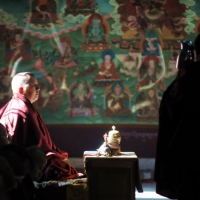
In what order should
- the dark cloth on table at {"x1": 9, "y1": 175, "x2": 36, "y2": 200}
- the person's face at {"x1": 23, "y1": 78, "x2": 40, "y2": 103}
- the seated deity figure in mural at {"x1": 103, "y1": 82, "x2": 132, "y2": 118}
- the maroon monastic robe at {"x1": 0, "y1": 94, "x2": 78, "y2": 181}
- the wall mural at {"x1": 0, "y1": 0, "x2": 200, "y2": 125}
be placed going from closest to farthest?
the dark cloth on table at {"x1": 9, "y1": 175, "x2": 36, "y2": 200}, the maroon monastic robe at {"x1": 0, "y1": 94, "x2": 78, "y2": 181}, the person's face at {"x1": 23, "y1": 78, "x2": 40, "y2": 103}, the wall mural at {"x1": 0, "y1": 0, "x2": 200, "y2": 125}, the seated deity figure in mural at {"x1": 103, "y1": 82, "x2": 132, "y2": 118}

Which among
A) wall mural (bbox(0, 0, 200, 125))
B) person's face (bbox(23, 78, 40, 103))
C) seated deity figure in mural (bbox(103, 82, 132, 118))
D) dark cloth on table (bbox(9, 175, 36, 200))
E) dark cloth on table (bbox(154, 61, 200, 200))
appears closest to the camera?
dark cloth on table (bbox(9, 175, 36, 200))

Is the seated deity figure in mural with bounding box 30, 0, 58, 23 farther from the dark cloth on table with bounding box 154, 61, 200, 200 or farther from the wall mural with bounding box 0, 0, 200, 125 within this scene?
the dark cloth on table with bounding box 154, 61, 200, 200

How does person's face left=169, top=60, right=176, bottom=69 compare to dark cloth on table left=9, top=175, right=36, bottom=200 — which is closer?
dark cloth on table left=9, top=175, right=36, bottom=200

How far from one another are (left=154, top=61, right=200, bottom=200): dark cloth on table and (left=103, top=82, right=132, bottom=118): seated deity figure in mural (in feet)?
15.7

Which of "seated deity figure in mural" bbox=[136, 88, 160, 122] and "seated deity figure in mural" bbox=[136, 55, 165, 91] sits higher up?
"seated deity figure in mural" bbox=[136, 55, 165, 91]

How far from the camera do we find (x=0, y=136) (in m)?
4.14

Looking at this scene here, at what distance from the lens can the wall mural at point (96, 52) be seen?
29.0 feet

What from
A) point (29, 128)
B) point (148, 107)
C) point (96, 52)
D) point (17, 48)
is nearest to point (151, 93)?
point (148, 107)

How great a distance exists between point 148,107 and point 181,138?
16.2ft

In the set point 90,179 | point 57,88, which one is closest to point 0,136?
point 90,179

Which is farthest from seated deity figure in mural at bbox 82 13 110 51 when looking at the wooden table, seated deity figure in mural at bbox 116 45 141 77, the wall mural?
the wooden table

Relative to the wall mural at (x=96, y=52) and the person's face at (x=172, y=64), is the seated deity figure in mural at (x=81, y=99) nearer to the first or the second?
the wall mural at (x=96, y=52)

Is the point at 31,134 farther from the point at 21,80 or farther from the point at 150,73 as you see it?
the point at 150,73

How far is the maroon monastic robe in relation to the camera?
5.77 m
